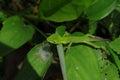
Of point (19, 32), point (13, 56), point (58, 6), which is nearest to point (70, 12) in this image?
point (58, 6)

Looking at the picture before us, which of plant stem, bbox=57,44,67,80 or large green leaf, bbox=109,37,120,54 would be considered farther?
large green leaf, bbox=109,37,120,54

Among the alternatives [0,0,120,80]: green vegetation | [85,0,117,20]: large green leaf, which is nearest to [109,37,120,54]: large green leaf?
[0,0,120,80]: green vegetation

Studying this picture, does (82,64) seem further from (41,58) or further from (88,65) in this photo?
(41,58)

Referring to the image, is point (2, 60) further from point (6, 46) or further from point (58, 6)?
point (58, 6)

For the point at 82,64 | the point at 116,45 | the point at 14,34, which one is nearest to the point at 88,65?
the point at 82,64

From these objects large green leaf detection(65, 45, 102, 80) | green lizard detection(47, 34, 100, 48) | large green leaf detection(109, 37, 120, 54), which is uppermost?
green lizard detection(47, 34, 100, 48)

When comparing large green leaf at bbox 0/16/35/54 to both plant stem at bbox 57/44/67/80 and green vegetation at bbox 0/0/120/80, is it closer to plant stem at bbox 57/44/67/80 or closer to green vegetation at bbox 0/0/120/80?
green vegetation at bbox 0/0/120/80
